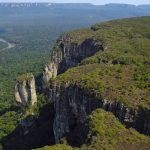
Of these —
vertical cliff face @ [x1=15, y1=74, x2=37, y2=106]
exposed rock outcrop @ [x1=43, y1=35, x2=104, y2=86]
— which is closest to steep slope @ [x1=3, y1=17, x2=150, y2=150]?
exposed rock outcrop @ [x1=43, y1=35, x2=104, y2=86]

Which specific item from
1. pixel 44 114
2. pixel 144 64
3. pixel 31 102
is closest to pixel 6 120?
pixel 31 102

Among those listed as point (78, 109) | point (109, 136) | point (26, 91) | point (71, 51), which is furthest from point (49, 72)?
point (109, 136)

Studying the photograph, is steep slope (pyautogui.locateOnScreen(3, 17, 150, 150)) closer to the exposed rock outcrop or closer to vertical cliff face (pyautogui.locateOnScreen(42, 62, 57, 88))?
the exposed rock outcrop

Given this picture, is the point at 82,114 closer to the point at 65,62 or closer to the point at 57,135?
the point at 57,135

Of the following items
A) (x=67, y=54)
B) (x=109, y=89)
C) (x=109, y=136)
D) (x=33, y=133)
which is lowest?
(x=33, y=133)

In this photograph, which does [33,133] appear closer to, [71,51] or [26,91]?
[26,91]
